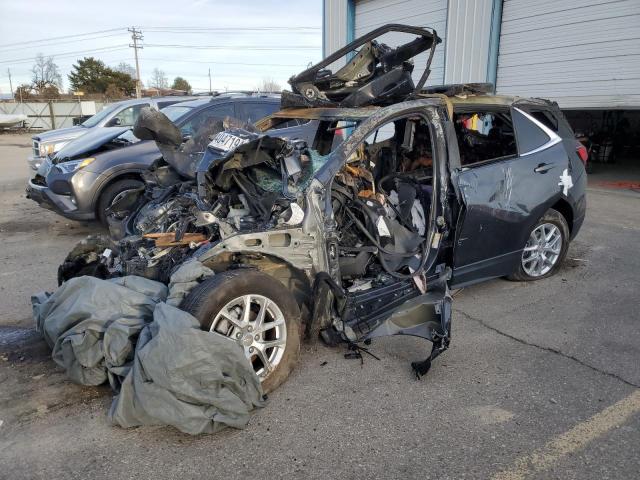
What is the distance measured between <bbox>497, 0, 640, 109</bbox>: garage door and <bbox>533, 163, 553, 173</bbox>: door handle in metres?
6.12

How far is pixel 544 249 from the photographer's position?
4.79 m

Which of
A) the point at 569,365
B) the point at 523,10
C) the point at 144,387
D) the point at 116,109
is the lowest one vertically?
the point at 569,365

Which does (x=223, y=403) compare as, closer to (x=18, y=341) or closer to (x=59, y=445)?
(x=59, y=445)

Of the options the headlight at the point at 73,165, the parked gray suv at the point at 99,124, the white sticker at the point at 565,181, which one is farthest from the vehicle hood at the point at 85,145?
the white sticker at the point at 565,181

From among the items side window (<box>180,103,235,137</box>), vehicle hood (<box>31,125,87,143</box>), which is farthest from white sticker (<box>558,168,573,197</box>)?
vehicle hood (<box>31,125,87,143</box>)

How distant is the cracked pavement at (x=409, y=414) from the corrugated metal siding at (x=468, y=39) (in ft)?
27.4

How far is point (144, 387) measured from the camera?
8.54ft

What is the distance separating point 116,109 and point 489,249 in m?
7.79

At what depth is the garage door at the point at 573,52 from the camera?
356 inches

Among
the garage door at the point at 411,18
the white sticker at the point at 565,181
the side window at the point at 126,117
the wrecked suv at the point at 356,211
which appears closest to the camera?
the wrecked suv at the point at 356,211

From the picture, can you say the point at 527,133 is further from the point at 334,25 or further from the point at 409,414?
the point at 334,25

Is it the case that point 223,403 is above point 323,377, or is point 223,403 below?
above

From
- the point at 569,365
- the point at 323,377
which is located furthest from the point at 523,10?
the point at 323,377

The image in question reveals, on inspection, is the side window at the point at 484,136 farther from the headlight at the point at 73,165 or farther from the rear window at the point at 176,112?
the headlight at the point at 73,165
